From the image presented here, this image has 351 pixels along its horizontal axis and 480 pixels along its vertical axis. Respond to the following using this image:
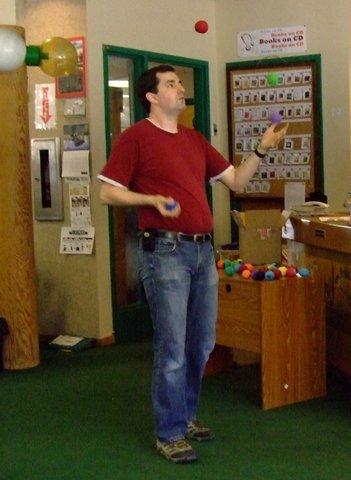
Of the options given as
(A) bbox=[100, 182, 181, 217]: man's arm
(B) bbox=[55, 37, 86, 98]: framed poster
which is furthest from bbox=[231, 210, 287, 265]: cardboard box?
(B) bbox=[55, 37, 86, 98]: framed poster

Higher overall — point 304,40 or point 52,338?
point 304,40

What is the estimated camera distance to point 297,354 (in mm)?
4465

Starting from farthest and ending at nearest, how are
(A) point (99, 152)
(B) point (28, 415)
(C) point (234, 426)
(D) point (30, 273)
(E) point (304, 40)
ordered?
1. (E) point (304, 40)
2. (A) point (99, 152)
3. (D) point (30, 273)
4. (B) point (28, 415)
5. (C) point (234, 426)

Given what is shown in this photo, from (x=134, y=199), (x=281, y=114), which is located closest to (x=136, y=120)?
(x=281, y=114)

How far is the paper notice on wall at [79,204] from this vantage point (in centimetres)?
619

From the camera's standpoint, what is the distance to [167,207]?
3357 millimetres

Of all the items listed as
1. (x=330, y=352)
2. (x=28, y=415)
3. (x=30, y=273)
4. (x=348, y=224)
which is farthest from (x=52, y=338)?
(x=348, y=224)

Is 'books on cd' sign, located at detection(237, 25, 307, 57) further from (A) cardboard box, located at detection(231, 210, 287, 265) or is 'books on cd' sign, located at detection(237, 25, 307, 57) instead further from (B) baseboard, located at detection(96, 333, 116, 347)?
(B) baseboard, located at detection(96, 333, 116, 347)

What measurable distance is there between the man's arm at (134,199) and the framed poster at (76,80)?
2654mm

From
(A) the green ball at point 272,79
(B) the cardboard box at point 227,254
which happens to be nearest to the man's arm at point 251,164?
(B) the cardboard box at point 227,254

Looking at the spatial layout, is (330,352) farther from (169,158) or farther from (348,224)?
(169,158)

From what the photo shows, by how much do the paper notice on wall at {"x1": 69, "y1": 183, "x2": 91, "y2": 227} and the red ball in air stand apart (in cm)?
177

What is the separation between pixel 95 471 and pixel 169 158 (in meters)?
1.36

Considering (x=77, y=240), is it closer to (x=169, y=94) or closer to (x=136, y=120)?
(x=136, y=120)
